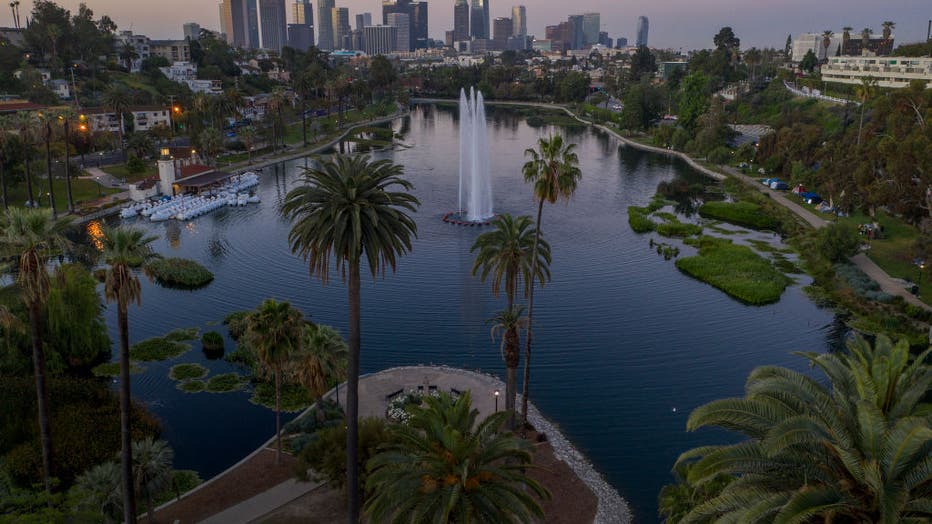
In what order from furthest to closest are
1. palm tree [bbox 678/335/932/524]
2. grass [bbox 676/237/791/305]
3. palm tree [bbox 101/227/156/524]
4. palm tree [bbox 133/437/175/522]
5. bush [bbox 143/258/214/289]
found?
1. bush [bbox 143/258/214/289]
2. grass [bbox 676/237/791/305]
3. palm tree [bbox 133/437/175/522]
4. palm tree [bbox 101/227/156/524]
5. palm tree [bbox 678/335/932/524]

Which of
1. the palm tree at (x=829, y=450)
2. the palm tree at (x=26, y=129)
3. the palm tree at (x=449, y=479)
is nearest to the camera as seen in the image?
the palm tree at (x=829, y=450)

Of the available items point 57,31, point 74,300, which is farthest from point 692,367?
point 57,31

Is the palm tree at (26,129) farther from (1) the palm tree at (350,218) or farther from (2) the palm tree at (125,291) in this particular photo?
(1) the palm tree at (350,218)

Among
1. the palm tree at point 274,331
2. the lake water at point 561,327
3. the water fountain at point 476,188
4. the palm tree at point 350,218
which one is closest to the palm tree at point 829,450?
the palm tree at point 350,218

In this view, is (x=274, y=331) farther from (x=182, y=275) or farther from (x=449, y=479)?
(x=182, y=275)

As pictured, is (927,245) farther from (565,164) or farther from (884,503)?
(884,503)

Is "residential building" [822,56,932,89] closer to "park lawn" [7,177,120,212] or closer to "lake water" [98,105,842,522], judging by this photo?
"lake water" [98,105,842,522]

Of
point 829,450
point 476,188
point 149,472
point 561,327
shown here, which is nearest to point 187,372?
point 149,472

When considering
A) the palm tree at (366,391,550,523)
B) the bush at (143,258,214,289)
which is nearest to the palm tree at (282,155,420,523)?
the palm tree at (366,391,550,523)
